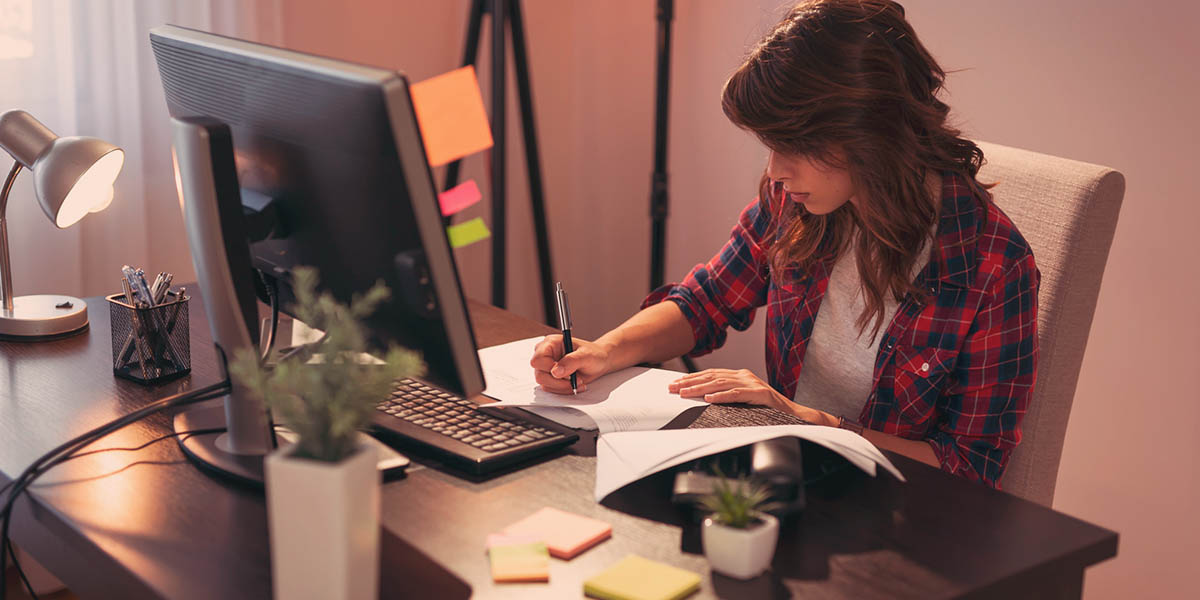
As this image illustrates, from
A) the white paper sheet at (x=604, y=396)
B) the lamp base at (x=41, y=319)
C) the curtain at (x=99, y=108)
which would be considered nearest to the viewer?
the white paper sheet at (x=604, y=396)

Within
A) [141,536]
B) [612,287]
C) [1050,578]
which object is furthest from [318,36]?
[1050,578]

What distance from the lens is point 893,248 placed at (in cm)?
133

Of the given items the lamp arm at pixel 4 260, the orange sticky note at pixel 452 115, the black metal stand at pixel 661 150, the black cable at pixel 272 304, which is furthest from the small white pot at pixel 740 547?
the black metal stand at pixel 661 150

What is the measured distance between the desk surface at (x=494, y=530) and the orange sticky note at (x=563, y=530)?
0.01 metres

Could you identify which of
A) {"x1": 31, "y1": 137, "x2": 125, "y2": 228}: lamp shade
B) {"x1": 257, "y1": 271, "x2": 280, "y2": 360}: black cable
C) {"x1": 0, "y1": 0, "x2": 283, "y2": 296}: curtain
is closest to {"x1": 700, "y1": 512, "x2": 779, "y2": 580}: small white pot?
{"x1": 257, "y1": 271, "x2": 280, "y2": 360}: black cable

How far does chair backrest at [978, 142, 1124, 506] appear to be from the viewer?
1289 millimetres

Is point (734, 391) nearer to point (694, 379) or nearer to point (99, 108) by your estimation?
point (694, 379)

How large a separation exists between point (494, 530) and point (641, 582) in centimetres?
15

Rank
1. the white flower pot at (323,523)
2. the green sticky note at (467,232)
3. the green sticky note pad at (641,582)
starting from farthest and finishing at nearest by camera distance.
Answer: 1. the green sticky note at (467,232)
2. the green sticky note pad at (641,582)
3. the white flower pot at (323,523)

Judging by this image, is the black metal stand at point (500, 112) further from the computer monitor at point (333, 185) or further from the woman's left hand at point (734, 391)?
the computer monitor at point (333, 185)

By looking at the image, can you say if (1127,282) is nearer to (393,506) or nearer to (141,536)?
(393,506)

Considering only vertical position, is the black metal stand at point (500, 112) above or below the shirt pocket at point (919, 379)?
above

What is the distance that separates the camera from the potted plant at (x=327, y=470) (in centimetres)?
64

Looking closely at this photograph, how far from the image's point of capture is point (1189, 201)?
178cm
